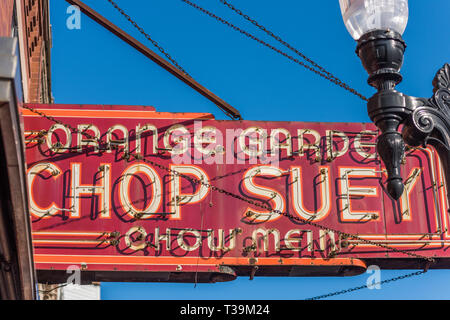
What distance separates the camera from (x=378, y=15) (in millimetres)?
6207

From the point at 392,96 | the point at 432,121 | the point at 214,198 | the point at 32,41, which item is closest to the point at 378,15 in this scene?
the point at 392,96

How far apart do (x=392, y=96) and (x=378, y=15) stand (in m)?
0.65

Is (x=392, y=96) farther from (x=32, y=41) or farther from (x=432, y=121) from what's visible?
(x=32, y=41)

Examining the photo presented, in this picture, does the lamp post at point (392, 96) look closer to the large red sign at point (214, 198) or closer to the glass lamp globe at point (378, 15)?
the glass lamp globe at point (378, 15)

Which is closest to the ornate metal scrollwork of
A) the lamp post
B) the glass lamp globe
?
the lamp post

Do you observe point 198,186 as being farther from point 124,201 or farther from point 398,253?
point 398,253

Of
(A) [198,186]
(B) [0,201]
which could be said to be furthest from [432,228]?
(B) [0,201]

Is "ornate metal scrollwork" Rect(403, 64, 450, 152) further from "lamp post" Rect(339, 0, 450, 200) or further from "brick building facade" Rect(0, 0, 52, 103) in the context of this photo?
"brick building facade" Rect(0, 0, 52, 103)

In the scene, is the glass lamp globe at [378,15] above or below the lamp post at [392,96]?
above

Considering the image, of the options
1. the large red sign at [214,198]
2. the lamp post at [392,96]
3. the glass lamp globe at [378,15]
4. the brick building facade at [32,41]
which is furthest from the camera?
the brick building facade at [32,41]

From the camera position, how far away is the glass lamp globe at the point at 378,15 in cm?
620

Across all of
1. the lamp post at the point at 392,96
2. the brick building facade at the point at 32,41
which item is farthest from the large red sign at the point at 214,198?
the lamp post at the point at 392,96
